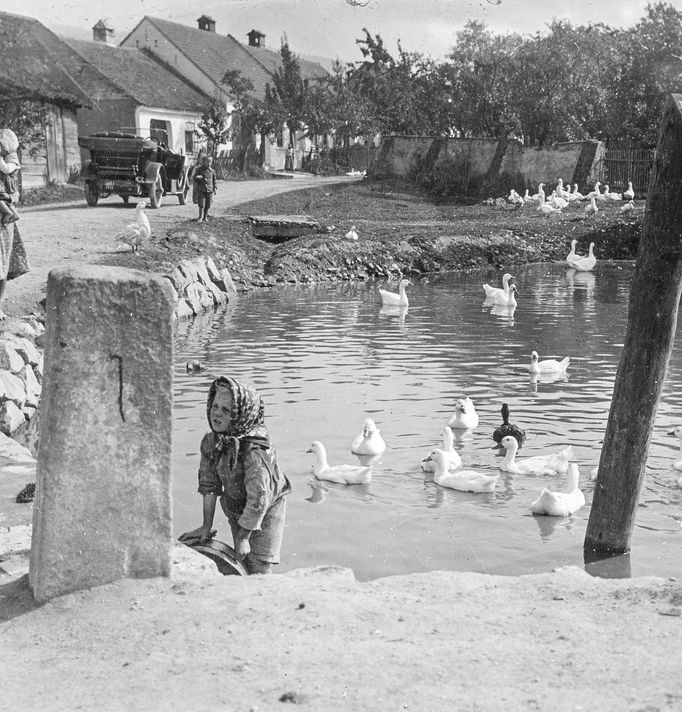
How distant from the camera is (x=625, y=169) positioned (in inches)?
1610

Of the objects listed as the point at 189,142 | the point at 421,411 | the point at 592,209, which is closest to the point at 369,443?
the point at 421,411

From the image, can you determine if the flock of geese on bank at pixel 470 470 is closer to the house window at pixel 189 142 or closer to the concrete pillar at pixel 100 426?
the concrete pillar at pixel 100 426

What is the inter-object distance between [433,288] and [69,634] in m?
20.4

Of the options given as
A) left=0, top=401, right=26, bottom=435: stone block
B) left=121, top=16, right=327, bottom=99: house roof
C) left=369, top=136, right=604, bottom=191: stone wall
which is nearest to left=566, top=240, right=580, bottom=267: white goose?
left=369, top=136, right=604, bottom=191: stone wall

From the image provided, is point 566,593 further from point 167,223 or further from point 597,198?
point 597,198

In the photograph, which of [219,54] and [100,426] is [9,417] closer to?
[100,426]

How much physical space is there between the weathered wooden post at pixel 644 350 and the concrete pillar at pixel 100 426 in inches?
133

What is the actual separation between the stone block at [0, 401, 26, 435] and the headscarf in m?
5.32

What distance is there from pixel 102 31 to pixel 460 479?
51.3m

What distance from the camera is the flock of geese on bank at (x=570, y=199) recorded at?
111 ft

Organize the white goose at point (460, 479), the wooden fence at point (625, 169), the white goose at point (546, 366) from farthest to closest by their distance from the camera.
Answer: the wooden fence at point (625, 169) < the white goose at point (546, 366) < the white goose at point (460, 479)

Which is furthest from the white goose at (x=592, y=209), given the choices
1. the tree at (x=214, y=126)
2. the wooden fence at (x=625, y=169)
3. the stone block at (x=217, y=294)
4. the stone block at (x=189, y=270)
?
the tree at (x=214, y=126)

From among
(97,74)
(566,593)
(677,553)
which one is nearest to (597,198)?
(97,74)

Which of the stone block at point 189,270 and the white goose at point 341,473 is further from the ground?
the stone block at point 189,270
